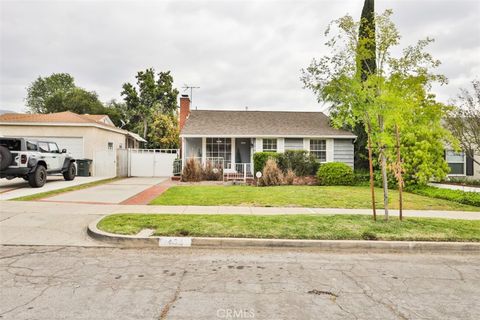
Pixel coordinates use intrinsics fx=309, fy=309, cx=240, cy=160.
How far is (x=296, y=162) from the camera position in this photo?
17.6m

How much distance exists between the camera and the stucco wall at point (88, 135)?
19.5 meters

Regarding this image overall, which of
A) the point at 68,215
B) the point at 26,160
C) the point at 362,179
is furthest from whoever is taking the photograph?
the point at 362,179

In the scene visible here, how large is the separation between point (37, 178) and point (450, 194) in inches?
672

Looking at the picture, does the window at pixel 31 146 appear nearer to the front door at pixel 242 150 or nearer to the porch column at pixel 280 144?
the front door at pixel 242 150

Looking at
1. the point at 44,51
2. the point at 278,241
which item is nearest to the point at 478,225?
the point at 278,241

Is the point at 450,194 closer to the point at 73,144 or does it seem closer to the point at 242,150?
the point at 242,150

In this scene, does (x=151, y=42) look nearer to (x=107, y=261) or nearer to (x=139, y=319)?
(x=107, y=261)

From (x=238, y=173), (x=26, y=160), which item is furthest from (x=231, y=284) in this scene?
(x=238, y=173)

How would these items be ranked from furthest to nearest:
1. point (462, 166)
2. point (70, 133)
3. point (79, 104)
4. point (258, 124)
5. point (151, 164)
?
point (79, 104) < point (151, 164) < point (258, 124) < point (70, 133) < point (462, 166)

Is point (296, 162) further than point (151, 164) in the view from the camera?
No

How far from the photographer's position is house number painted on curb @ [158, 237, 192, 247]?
5.79m

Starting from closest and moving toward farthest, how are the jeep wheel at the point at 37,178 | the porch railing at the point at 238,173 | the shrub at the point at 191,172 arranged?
1. the jeep wheel at the point at 37,178
2. the shrub at the point at 191,172
3. the porch railing at the point at 238,173

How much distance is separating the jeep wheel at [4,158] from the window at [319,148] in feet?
51.4

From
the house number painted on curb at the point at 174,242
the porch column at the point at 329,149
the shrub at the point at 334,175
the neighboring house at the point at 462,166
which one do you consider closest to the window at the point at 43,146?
the house number painted on curb at the point at 174,242
